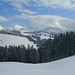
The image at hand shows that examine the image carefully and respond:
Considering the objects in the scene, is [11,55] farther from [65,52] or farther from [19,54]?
[65,52]

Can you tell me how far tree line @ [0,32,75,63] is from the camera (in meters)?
82.2

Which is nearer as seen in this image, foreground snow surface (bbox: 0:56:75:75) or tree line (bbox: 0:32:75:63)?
foreground snow surface (bbox: 0:56:75:75)

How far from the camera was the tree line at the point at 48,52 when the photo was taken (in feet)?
270

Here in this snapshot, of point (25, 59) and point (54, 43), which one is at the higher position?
point (54, 43)

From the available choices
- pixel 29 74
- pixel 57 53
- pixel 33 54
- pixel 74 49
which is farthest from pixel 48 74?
pixel 33 54

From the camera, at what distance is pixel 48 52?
9119 cm

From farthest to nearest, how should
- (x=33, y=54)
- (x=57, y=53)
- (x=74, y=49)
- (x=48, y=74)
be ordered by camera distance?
(x=33, y=54) → (x=57, y=53) → (x=74, y=49) → (x=48, y=74)

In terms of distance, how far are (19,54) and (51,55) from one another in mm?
16933

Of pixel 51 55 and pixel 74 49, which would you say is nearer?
pixel 74 49

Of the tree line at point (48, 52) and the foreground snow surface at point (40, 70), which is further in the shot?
the tree line at point (48, 52)

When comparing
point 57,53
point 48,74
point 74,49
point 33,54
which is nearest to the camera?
point 48,74

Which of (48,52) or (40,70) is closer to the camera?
(40,70)

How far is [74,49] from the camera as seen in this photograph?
81.0m

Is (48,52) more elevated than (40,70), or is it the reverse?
(40,70)
